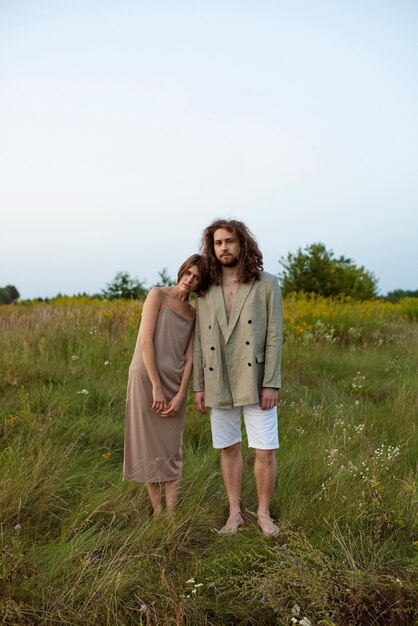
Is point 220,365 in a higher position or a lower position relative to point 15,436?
higher


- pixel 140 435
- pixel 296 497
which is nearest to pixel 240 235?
pixel 140 435

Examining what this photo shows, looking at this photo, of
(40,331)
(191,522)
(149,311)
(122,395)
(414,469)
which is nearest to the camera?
(191,522)

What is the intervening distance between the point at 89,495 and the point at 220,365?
1.29 meters

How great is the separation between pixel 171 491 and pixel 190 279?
1.47 metres

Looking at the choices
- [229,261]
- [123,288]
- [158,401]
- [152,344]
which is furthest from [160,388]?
[123,288]

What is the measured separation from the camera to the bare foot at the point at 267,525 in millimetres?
3968

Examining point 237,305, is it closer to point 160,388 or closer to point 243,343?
point 243,343

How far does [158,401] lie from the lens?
4168mm

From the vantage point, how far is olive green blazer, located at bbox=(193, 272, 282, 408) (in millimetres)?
4102

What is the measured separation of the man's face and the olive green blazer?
201 millimetres

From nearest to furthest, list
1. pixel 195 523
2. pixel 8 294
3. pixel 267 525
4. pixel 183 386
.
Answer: pixel 195 523 → pixel 267 525 → pixel 183 386 → pixel 8 294

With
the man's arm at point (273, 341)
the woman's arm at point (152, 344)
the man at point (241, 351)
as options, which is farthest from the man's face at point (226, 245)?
the woman's arm at point (152, 344)

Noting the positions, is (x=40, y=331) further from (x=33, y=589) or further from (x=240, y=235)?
(x=33, y=589)

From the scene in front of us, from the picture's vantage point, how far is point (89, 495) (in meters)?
4.34
